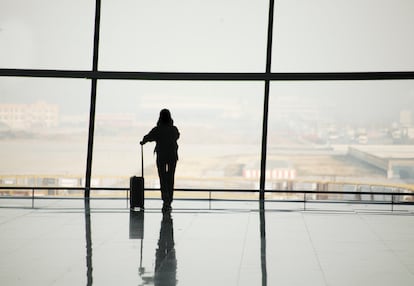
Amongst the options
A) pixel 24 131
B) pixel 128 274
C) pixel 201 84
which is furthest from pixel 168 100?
pixel 128 274

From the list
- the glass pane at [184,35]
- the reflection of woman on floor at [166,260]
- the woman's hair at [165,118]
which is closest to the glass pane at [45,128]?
the glass pane at [184,35]

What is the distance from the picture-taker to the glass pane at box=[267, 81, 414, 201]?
30.2 feet

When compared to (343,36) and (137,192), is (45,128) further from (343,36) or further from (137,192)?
(343,36)

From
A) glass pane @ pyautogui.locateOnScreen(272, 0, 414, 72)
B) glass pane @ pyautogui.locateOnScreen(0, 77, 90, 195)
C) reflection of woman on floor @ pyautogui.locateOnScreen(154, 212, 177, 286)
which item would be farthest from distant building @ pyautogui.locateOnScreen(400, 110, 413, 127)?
glass pane @ pyautogui.locateOnScreen(0, 77, 90, 195)

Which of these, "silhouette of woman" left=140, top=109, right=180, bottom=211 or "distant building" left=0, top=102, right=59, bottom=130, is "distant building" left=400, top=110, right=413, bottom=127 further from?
"distant building" left=0, top=102, right=59, bottom=130

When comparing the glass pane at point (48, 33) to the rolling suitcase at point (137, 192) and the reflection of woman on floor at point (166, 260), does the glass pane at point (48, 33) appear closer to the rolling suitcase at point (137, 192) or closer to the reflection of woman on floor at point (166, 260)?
the rolling suitcase at point (137, 192)

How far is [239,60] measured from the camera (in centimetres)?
924

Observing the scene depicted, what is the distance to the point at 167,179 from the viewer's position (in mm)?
8211

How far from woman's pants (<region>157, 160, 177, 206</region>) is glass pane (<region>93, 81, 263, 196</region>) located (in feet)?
4.00

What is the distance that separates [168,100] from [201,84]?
0.48 metres

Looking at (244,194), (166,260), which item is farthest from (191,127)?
(166,260)

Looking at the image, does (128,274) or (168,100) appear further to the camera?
(168,100)

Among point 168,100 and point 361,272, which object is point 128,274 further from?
point 168,100

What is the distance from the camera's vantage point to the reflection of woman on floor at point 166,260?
4.29m
